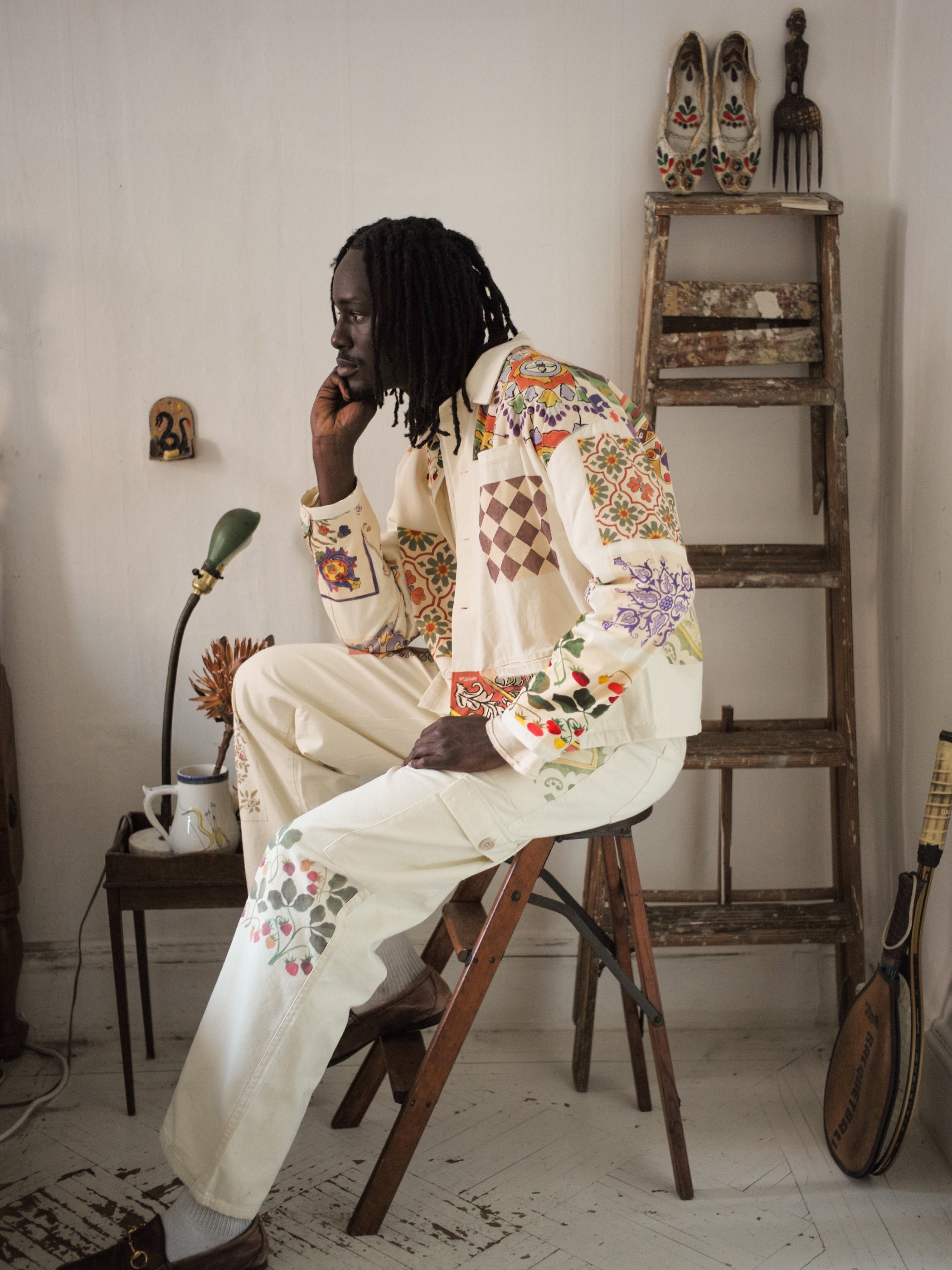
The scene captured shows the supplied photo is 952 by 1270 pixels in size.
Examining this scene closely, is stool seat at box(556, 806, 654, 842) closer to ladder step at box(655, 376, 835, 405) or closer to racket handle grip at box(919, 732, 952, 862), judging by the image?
racket handle grip at box(919, 732, 952, 862)

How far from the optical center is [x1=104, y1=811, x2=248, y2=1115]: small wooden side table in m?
1.86

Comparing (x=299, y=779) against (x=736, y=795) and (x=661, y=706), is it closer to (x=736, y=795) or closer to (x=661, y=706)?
(x=661, y=706)

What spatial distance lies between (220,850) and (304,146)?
4.61 feet

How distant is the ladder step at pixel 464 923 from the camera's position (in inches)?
61.9

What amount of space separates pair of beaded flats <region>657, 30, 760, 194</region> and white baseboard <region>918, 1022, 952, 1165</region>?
1623 millimetres

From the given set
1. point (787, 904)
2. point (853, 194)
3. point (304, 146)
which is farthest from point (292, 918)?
A: point (853, 194)

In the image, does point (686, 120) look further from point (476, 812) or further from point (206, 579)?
point (476, 812)

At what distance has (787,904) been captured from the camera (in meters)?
2.10

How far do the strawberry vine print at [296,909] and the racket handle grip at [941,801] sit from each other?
3.18ft

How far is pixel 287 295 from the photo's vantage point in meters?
2.14

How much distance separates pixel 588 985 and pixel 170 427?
1.41 m

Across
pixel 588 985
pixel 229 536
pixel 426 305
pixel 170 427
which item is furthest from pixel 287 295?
pixel 588 985

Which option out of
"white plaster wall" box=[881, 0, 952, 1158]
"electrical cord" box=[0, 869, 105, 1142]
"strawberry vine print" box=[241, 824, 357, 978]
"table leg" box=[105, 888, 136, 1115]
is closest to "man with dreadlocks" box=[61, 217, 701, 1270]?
"strawberry vine print" box=[241, 824, 357, 978]

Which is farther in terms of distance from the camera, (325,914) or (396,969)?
(396,969)
